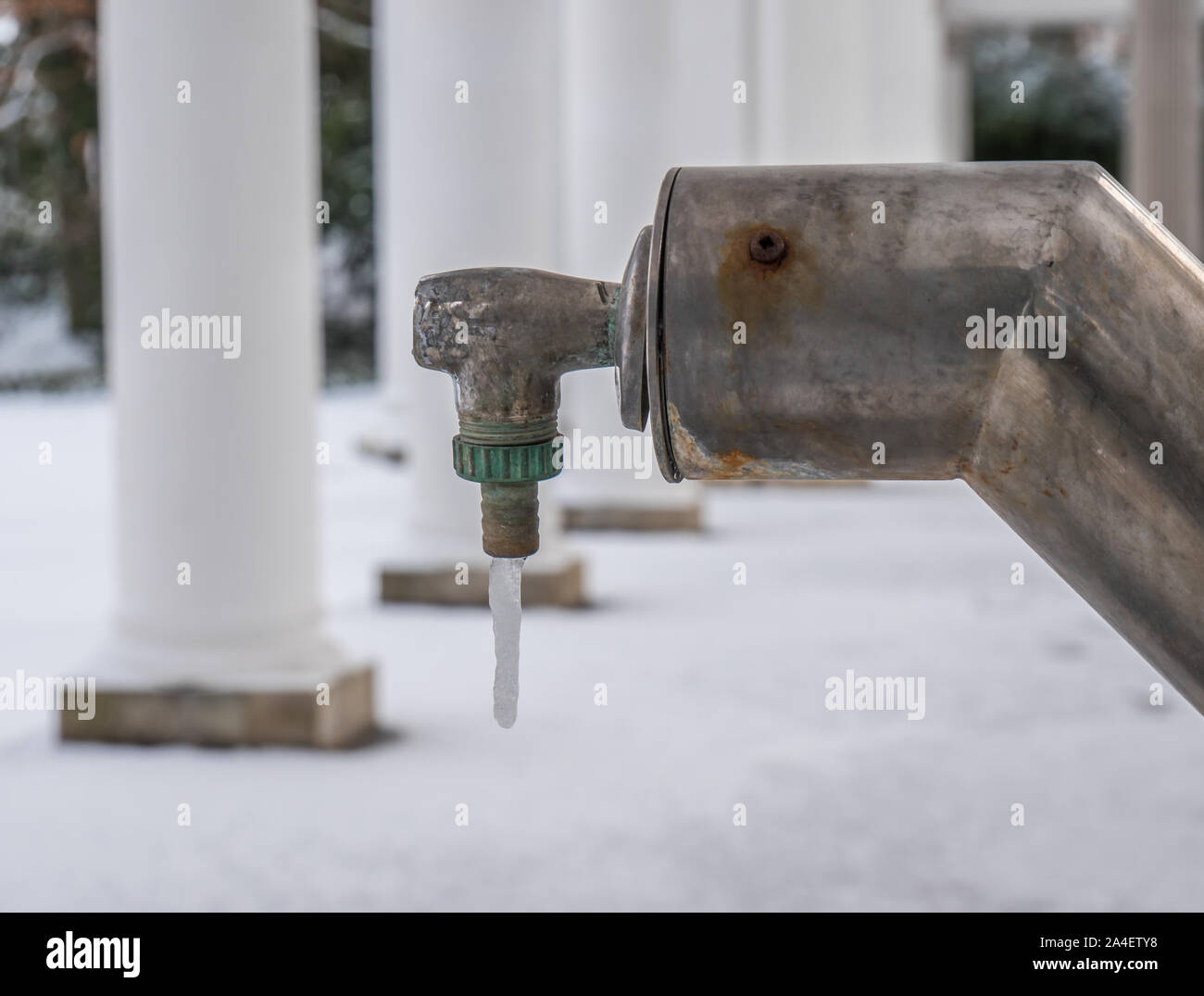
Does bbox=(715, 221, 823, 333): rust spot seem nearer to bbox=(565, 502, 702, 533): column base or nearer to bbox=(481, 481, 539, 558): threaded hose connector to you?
bbox=(481, 481, 539, 558): threaded hose connector

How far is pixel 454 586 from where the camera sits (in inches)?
393

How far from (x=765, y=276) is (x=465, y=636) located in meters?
7.64

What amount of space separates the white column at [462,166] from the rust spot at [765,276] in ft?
25.5

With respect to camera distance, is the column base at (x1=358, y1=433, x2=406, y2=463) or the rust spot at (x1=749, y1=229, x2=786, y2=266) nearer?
the rust spot at (x1=749, y1=229, x2=786, y2=266)

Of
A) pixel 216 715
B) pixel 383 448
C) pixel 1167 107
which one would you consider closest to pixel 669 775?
pixel 216 715

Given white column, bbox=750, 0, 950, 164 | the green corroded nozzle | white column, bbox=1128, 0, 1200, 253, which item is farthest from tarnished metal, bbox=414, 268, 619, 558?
white column, bbox=1128, 0, 1200, 253

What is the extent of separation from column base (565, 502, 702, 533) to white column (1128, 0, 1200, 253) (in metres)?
9.47

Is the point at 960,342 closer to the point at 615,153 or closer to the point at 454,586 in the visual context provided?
the point at 454,586

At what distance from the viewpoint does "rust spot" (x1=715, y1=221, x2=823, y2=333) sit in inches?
71.1

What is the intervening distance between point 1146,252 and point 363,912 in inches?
157

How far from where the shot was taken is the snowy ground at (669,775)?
5422mm

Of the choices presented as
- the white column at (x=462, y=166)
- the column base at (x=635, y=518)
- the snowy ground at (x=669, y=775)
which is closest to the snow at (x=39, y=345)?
the column base at (x=635, y=518)

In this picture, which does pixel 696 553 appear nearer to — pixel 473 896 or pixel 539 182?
pixel 539 182

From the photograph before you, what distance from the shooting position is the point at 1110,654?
29.2 ft
